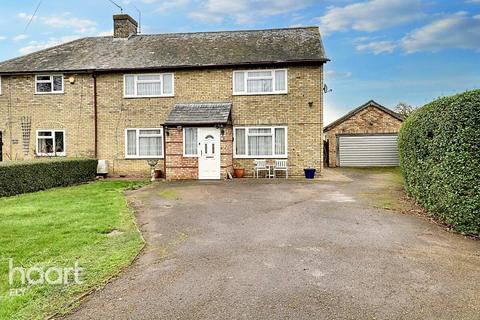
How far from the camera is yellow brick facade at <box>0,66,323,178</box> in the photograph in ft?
58.7

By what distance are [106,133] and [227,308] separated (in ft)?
Answer: 55.2

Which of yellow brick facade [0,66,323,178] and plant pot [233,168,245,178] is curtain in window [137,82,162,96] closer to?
yellow brick facade [0,66,323,178]

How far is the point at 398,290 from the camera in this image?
457cm

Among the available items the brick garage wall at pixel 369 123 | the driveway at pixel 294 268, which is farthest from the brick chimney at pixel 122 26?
the driveway at pixel 294 268

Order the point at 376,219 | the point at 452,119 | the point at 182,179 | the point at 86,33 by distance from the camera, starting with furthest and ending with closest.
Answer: the point at 86,33 → the point at 182,179 → the point at 376,219 → the point at 452,119

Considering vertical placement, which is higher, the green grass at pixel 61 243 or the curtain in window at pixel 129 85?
the curtain in window at pixel 129 85

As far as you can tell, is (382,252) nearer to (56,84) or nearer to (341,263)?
(341,263)

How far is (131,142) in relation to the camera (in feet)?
63.1

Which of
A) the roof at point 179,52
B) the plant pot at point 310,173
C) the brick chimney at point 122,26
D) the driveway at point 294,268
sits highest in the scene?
the brick chimney at point 122,26

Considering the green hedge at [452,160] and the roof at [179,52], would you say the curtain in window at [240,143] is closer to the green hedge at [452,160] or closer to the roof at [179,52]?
the roof at [179,52]

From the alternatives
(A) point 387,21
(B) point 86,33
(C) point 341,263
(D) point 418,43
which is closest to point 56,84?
(B) point 86,33

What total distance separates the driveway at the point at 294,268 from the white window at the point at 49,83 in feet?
41.9

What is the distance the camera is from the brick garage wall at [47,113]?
63.5 feet

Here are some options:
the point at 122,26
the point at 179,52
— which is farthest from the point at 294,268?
the point at 122,26
